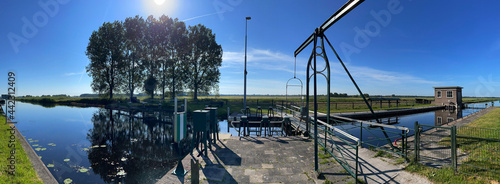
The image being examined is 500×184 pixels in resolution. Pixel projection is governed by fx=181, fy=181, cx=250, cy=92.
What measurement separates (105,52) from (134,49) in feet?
18.5

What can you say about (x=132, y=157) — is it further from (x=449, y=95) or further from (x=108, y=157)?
(x=449, y=95)

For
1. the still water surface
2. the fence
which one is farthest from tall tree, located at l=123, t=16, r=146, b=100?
the fence

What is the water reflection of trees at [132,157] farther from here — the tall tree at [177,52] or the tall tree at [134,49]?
the tall tree at [134,49]

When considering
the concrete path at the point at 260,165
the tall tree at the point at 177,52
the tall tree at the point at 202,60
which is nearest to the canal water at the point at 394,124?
the concrete path at the point at 260,165

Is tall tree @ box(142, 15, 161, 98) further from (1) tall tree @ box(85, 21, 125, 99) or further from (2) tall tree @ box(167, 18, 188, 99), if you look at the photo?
(1) tall tree @ box(85, 21, 125, 99)

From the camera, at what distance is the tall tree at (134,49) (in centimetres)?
2644

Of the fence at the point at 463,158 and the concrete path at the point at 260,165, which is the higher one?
the fence at the point at 463,158

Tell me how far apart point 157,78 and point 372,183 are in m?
29.7

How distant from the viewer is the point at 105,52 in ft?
94.3

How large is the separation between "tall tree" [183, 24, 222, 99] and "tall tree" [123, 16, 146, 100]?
674cm

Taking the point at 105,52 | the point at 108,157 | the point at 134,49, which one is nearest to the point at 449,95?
the point at 108,157

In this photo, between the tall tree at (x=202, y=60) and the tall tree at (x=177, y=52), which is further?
the tall tree at (x=202, y=60)

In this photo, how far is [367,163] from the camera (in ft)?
15.1

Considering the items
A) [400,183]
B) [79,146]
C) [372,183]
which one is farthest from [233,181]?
[79,146]
